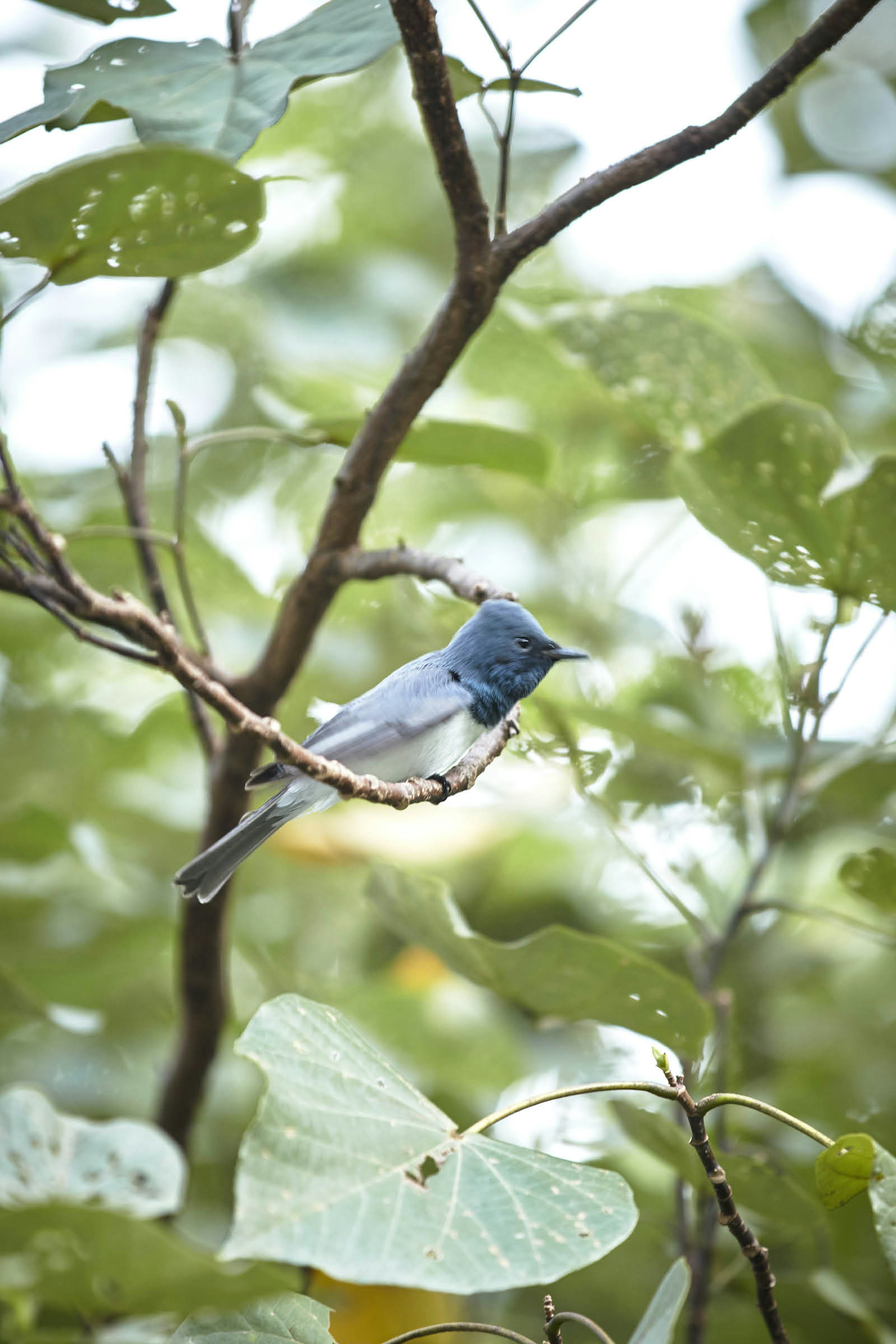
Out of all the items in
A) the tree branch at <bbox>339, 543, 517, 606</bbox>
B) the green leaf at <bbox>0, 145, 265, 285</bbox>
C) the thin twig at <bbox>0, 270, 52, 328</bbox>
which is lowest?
the tree branch at <bbox>339, 543, 517, 606</bbox>

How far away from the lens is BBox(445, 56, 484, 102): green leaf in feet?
3.18

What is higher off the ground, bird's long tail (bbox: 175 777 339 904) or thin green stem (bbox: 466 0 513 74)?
thin green stem (bbox: 466 0 513 74)

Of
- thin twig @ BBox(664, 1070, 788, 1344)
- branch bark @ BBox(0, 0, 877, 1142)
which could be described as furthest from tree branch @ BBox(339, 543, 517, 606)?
thin twig @ BBox(664, 1070, 788, 1344)

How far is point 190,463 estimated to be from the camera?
7.21 feet

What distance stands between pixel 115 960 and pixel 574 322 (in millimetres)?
1183

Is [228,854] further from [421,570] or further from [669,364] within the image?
[669,364]

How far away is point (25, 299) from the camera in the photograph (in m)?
0.86

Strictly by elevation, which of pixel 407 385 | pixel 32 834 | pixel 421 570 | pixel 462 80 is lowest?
pixel 32 834

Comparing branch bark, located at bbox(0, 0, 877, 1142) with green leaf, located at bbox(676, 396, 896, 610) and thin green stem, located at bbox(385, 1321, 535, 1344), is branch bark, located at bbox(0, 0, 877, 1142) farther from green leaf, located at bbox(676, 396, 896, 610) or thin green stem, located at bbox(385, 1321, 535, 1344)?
thin green stem, located at bbox(385, 1321, 535, 1344)

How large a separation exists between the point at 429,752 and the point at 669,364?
667mm

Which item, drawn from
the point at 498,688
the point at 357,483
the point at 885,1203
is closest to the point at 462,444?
the point at 357,483

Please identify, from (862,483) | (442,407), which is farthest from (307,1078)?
(442,407)

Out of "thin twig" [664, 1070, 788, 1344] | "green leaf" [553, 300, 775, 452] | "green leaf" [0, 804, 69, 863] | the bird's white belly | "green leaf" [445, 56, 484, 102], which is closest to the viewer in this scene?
"thin twig" [664, 1070, 788, 1344]

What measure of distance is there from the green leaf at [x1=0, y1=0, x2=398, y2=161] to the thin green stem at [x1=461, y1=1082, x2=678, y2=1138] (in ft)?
2.43
